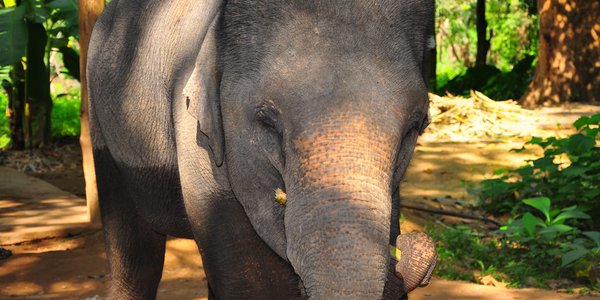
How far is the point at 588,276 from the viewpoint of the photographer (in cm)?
632

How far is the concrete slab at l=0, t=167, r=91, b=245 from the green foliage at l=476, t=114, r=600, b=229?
3298 millimetres

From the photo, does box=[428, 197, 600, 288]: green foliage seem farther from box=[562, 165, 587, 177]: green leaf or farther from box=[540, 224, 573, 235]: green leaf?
box=[562, 165, 587, 177]: green leaf

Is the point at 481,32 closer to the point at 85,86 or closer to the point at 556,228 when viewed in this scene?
the point at 85,86

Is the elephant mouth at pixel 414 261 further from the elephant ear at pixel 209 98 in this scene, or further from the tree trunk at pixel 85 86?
the tree trunk at pixel 85 86

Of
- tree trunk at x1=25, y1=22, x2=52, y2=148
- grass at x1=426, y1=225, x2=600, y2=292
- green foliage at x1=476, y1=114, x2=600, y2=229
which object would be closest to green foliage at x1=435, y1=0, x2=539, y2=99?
tree trunk at x1=25, y1=22, x2=52, y2=148

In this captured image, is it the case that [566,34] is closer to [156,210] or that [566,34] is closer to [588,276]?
[588,276]

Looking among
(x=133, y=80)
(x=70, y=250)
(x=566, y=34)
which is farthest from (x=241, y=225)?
(x=566, y=34)

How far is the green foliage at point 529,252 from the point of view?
20.9ft

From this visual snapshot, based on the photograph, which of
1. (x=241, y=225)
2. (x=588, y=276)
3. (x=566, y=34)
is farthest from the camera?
(x=566, y=34)

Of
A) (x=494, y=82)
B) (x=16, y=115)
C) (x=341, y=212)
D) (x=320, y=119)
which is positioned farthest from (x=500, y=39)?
(x=341, y=212)

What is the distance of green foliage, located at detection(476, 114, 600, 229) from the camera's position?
705 centimetres

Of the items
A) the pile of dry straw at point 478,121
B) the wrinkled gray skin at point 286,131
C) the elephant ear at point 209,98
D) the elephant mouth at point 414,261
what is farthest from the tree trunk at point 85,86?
the pile of dry straw at point 478,121

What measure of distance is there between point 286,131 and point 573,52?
11976 mm

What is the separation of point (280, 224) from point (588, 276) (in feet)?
13.2
